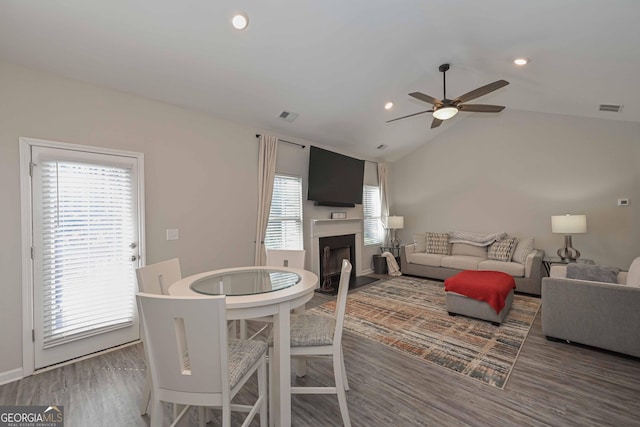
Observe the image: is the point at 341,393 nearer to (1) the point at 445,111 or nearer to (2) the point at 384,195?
(1) the point at 445,111

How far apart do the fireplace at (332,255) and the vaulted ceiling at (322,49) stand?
7.61 ft

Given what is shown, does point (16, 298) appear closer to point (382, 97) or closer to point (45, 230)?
point (45, 230)

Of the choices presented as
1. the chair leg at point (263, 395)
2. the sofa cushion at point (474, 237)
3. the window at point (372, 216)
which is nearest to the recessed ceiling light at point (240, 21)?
the chair leg at point (263, 395)

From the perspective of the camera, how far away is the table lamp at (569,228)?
404 centimetres

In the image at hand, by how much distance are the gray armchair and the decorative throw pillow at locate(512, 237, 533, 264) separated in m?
1.75

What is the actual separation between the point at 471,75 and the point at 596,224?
332 centimetres

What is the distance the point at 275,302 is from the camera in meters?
1.61

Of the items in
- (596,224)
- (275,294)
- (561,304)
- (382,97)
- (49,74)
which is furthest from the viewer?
(596,224)

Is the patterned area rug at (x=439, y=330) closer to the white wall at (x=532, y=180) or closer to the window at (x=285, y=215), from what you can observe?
the window at (x=285, y=215)

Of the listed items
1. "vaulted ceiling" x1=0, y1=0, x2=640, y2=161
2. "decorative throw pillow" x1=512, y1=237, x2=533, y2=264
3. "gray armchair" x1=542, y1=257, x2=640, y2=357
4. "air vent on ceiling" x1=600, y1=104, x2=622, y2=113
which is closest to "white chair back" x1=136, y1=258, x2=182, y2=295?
"vaulted ceiling" x1=0, y1=0, x2=640, y2=161

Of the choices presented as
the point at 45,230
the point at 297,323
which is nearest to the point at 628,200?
the point at 297,323

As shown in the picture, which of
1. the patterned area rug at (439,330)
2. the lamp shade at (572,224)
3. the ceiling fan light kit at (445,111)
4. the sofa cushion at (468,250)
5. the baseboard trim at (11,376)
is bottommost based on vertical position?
the patterned area rug at (439,330)

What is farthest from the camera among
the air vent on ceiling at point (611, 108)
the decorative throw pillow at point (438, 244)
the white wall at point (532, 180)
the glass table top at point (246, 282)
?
the decorative throw pillow at point (438, 244)

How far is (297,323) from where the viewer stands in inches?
80.3
